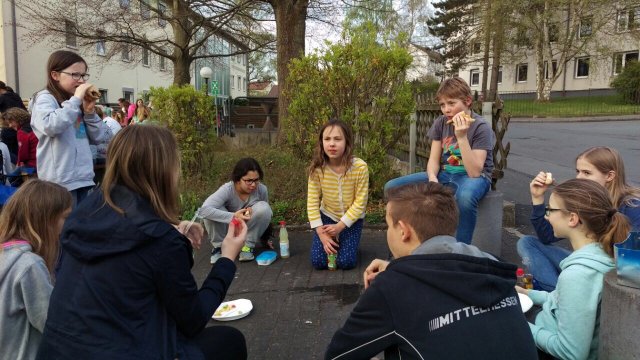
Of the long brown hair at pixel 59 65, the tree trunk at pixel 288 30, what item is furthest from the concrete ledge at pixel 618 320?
the tree trunk at pixel 288 30

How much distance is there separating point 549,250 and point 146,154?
Answer: 2690 mm

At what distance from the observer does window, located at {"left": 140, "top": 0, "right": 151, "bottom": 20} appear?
16.2 metres

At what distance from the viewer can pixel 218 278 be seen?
212cm

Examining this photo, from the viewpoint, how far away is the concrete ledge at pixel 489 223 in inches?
178

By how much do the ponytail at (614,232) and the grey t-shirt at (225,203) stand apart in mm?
3098

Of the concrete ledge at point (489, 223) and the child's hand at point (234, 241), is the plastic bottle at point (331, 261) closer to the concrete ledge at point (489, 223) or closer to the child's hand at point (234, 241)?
the concrete ledge at point (489, 223)

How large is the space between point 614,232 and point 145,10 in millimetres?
17754

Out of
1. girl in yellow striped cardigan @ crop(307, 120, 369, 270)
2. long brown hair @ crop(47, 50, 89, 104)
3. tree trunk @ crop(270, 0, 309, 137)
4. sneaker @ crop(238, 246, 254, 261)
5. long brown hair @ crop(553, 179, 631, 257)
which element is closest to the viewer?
long brown hair @ crop(553, 179, 631, 257)

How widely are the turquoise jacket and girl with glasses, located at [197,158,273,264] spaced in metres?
2.95

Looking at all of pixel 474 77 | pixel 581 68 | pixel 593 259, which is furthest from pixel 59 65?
pixel 474 77

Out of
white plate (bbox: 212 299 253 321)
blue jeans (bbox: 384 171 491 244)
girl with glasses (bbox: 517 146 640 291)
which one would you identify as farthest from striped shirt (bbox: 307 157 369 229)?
girl with glasses (bbox: 517 146 640 291)

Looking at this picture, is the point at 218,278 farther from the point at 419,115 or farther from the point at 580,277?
the point at 419,115

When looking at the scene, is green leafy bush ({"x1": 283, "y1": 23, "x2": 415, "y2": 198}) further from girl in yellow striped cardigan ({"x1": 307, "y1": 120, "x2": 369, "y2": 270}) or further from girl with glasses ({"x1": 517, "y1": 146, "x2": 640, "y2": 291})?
girl with glasses ({"x1": 517, "y1": 146, "x2": 640, "y2": 291})

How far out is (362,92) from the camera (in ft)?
20.0
